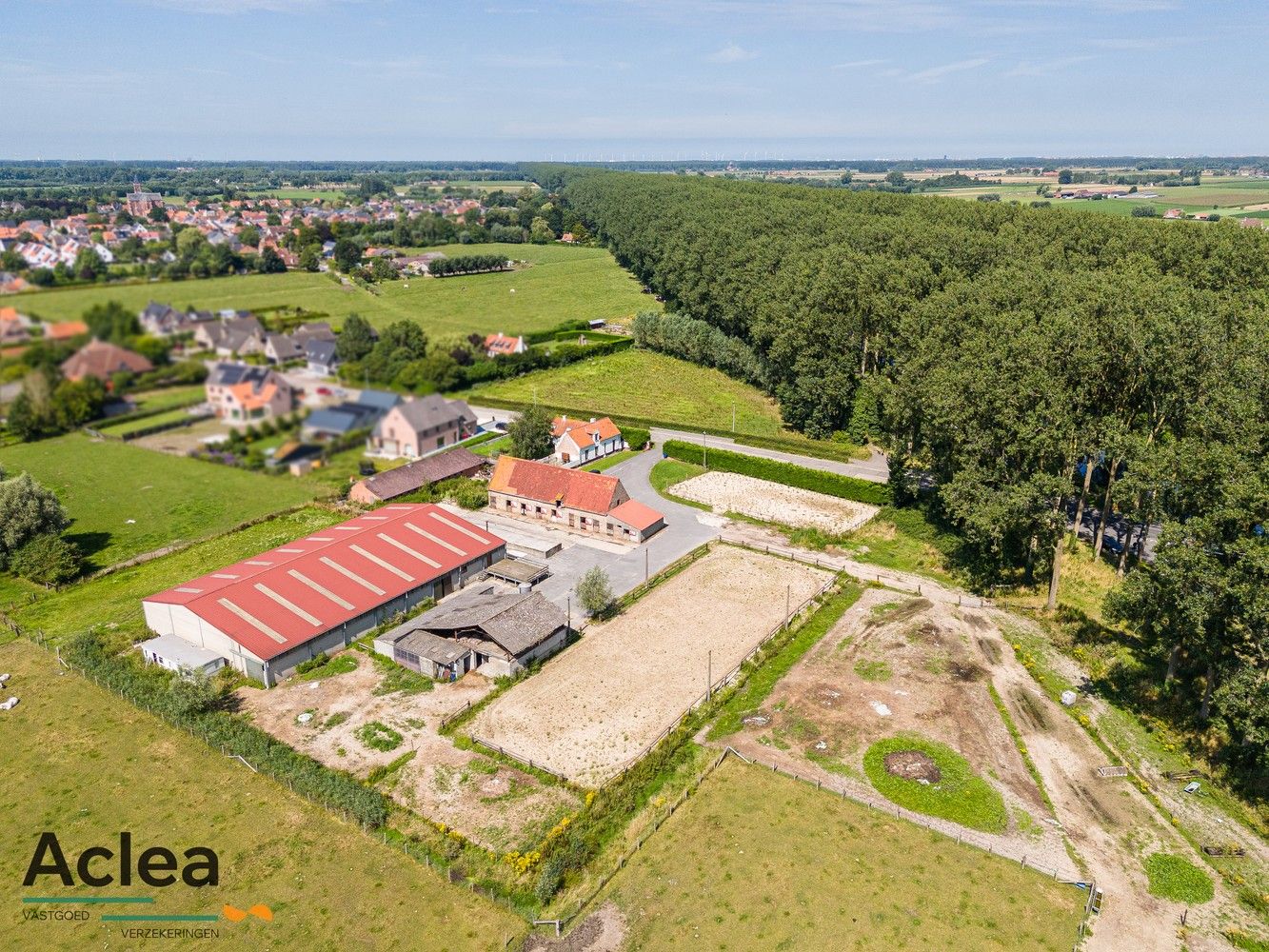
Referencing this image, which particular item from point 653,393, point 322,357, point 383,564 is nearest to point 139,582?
point 383,564

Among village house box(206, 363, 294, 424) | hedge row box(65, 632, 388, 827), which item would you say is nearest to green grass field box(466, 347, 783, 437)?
hedge row box(65, 632, 388, 827)

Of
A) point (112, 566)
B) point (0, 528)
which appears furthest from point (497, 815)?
point (0, 528)

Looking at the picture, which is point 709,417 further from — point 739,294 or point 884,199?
point 884,199

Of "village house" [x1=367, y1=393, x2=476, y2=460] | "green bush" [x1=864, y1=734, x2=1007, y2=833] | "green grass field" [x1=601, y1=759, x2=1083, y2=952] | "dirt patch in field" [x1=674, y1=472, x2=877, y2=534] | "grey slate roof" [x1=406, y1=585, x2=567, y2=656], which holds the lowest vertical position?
"green grass field" [x1=601, y1=759, x2=1083, y2=952]

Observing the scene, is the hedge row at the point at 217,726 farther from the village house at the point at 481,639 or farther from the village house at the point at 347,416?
the village house at the point at 347,416

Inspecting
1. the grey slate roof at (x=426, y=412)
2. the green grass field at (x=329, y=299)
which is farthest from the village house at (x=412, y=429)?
the green grass field at (x=329, y=299)

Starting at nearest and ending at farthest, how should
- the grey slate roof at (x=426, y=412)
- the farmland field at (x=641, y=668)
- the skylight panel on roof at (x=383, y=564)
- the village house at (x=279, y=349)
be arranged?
1. the village house at (x=279, y=349)
2. the grey slate roof at (x=426, y=412)
3. the farmland field at (x=641, y=668)
4. the skylight panel on roof at (x=383, y=564)

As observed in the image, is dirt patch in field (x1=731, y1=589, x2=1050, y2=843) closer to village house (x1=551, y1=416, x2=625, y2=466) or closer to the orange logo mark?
the orange logo mark
